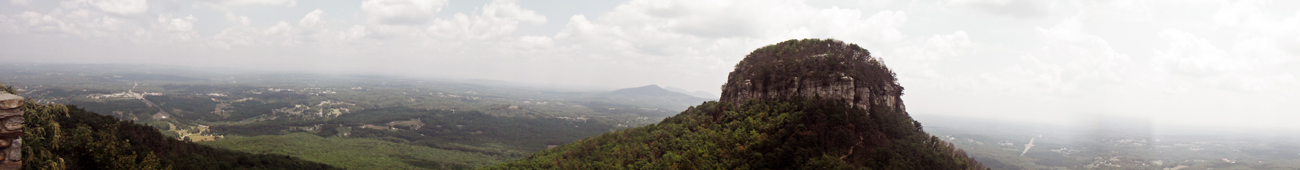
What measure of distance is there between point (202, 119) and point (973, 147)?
22992 centimetres

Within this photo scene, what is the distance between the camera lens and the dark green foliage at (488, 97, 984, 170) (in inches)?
1103

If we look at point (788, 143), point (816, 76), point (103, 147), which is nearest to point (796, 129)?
point (788, 143)

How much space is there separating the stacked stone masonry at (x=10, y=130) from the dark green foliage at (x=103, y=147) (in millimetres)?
892

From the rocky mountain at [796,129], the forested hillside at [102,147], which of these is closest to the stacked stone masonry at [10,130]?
the forested hillside at [102,147]

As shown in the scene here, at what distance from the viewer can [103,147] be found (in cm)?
2794

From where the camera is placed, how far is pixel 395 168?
3597 inches

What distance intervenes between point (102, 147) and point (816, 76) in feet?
139

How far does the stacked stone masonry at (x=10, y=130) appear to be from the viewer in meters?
9.15

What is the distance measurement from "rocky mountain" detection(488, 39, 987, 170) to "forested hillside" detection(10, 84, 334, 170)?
2550 centimetres

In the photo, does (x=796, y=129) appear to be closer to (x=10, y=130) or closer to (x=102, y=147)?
(x=10, y=130)

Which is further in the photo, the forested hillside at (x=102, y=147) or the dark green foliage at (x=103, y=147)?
the dark green foliage at (x=103, y=147)

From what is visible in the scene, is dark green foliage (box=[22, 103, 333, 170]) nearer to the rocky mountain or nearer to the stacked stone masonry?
the stacked stone masonry

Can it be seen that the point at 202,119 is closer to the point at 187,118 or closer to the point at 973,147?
the point at 187,118

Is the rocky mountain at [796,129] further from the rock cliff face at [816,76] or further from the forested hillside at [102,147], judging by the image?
the forested hillside at [102,147]
